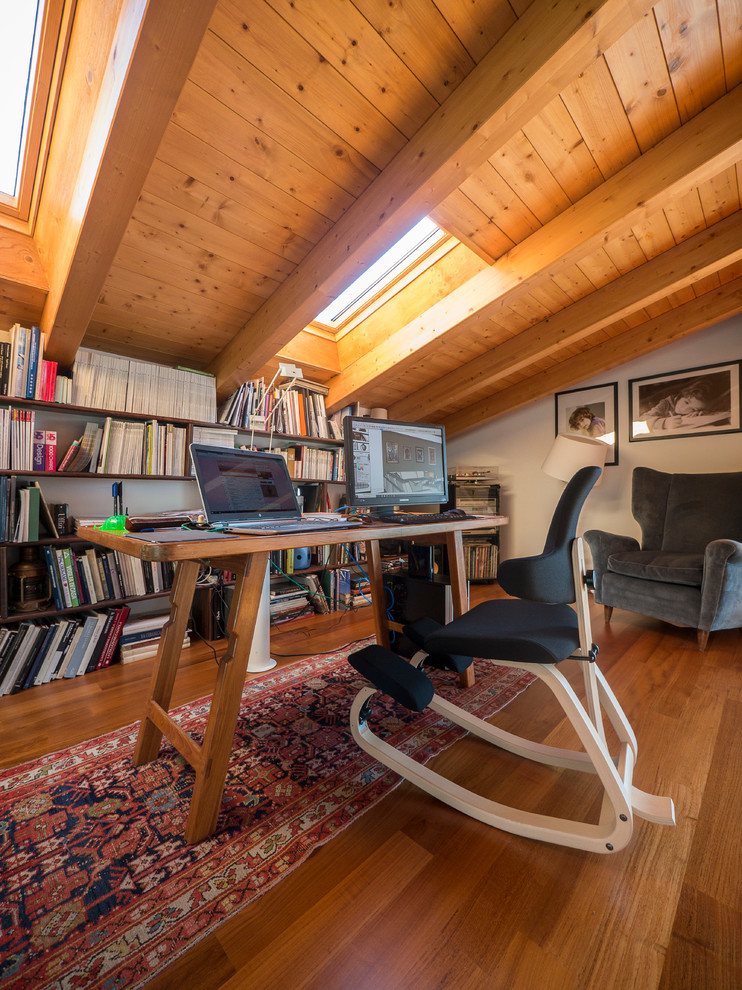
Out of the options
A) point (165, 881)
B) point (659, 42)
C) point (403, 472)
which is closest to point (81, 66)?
point (403, 472)

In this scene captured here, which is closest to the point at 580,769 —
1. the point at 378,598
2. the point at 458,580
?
the point at 458,580

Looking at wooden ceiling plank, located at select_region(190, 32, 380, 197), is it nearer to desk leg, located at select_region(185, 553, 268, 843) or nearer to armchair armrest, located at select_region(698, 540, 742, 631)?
desk leg, located at select_region(185, 553, 268, 843)

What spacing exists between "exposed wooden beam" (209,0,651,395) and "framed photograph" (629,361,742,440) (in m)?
2.80

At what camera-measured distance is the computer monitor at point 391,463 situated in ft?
5.33

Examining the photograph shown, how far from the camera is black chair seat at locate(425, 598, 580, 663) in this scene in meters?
0.98

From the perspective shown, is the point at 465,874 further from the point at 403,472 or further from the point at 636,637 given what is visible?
the point at 636,637

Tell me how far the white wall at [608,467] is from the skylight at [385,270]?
2085mm

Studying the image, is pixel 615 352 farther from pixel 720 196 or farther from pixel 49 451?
pixel 49 451

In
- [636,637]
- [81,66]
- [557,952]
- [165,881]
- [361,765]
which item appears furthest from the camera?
[636,637]

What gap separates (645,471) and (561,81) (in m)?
2.68

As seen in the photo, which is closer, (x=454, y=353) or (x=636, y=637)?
(x=636, y=637)

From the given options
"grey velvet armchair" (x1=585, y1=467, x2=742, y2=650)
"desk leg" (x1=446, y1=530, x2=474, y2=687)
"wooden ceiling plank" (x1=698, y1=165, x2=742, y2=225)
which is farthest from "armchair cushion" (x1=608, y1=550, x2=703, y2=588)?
"wooden ceiling plank" (x1=698, y1=165, x2=742, y2=225)

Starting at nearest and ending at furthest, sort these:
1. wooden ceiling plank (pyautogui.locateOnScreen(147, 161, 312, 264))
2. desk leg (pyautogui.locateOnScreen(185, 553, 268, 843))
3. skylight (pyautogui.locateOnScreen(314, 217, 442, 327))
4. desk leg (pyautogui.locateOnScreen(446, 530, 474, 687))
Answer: desk leg (pyautogui.locateOnScreen(185, 553, 268, 843)) → wooden ceiling plank (pyautogui.locateOnScreen(147, 161, 312, 264)) → desk leg (pyautogui.locateOnScreen(446, 530, 474, 687)) → skylight (pyautogui.locateOnScreen(314, 217, 442, 327))

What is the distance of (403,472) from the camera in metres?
1.82
